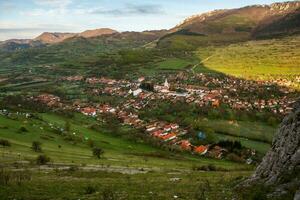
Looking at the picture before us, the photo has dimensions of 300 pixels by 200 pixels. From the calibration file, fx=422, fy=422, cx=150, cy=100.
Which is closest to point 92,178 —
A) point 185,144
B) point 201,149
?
point 201,149

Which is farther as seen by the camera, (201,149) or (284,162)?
(201,149)

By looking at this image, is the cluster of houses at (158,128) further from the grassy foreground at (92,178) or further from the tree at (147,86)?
the tree at (147,86)

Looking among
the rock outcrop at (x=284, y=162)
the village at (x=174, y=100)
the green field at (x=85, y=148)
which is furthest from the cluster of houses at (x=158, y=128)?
the rock outcrop at (x=284, y=162)

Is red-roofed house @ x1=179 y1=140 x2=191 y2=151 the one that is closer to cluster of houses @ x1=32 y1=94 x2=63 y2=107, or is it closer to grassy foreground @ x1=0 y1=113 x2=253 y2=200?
grassy foreground @ x1=0 y1=113 x2=253 y2=200

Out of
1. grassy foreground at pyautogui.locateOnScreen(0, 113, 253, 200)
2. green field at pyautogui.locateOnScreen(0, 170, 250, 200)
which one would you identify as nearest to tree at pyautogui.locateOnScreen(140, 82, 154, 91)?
grassy foreground at pyautogui.locateOnScreen(0, 113, 253, 200)

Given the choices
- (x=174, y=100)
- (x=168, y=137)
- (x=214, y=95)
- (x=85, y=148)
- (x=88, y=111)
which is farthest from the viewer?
(x=214, y=95)

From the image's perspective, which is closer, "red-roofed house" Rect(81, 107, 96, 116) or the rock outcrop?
the rock outcrop

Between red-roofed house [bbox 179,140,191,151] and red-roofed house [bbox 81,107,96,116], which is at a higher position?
red-roofed house [bbox 81,107,96,116]

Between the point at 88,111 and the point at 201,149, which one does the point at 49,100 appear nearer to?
the point at 88,111
